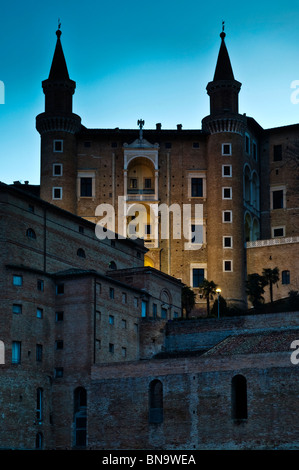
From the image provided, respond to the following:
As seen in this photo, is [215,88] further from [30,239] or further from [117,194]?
[30,239]

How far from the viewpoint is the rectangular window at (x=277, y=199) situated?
9725cm

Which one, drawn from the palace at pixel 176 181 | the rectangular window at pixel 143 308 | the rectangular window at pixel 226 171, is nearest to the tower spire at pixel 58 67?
the palace at pixel 176 181

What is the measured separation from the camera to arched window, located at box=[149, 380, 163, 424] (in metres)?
58.9

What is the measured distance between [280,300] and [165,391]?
94.1ft

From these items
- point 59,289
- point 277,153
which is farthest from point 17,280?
point 277,153

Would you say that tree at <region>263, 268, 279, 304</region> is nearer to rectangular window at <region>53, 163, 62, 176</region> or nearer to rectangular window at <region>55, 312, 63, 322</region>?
rectangular window at <region>53, 163, 62, 176</region>

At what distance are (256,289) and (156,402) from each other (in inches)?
1048

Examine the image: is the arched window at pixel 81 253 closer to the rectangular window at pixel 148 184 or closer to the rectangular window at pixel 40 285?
the rectangular window at pixel 40 285

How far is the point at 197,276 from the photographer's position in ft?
300

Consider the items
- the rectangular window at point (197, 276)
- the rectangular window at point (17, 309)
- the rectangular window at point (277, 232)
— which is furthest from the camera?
the rectangular window at point (277, 232)

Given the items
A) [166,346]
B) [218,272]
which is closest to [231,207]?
[218,272]

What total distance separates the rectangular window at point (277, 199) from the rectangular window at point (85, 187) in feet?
57.3

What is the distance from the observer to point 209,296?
287ft

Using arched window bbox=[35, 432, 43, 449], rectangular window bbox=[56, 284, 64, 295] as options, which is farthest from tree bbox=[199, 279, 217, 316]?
arched window bbox=[35, 432, 43, 449]
